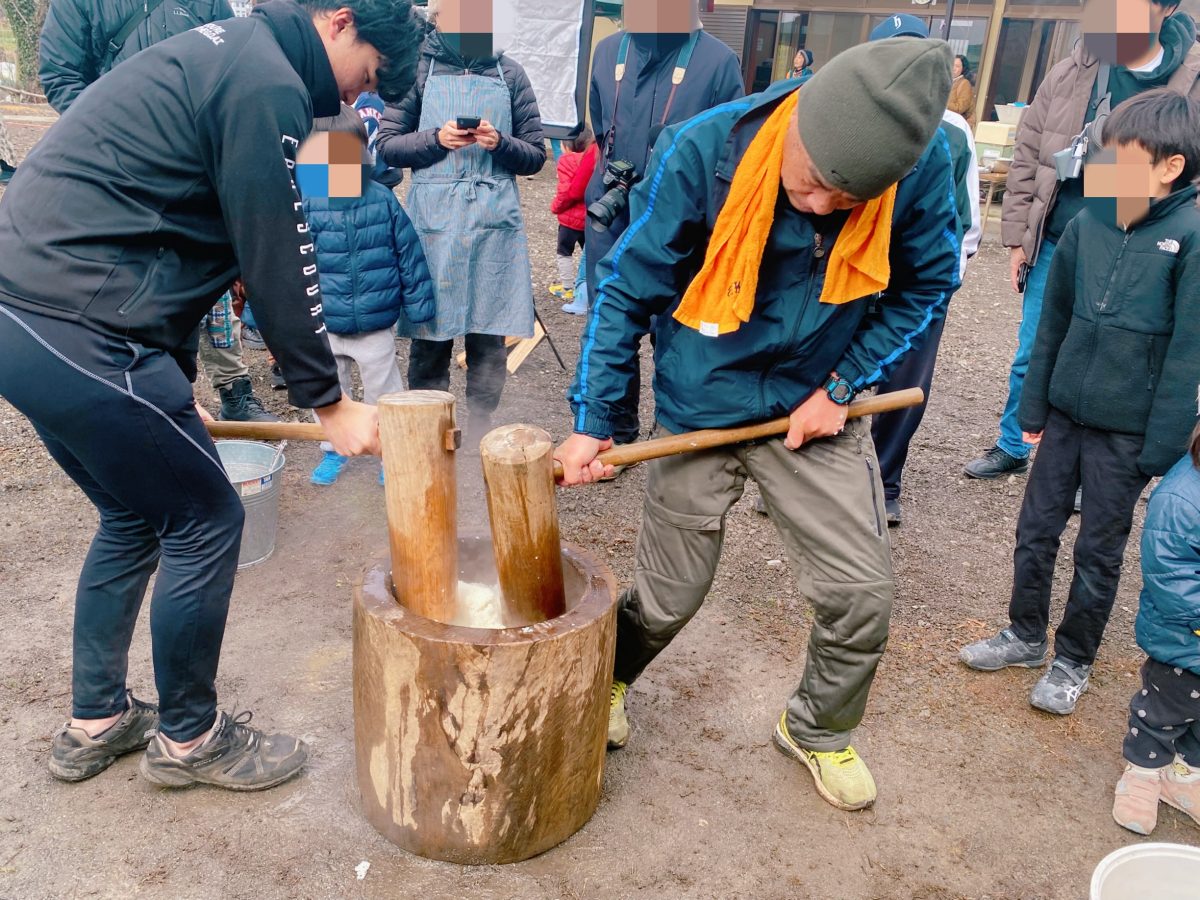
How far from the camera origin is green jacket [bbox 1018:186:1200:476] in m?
2.76

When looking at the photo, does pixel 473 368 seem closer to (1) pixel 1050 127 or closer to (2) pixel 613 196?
(2) pixel 613 196

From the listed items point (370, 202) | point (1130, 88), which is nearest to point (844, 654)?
point (370, 202)

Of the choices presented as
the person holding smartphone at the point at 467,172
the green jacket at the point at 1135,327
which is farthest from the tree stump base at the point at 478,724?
the person holding smartphone at the point at 467,172

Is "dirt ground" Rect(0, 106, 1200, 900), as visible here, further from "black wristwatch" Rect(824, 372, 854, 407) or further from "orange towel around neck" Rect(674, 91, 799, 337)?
"orange towel around neck" Rect(674, 91, 799, 337)

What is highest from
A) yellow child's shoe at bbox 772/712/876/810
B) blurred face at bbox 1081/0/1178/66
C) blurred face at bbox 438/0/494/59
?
blurred face at bbox 1081/0/1178/66

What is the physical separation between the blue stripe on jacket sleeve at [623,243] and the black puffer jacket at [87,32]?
251 cm

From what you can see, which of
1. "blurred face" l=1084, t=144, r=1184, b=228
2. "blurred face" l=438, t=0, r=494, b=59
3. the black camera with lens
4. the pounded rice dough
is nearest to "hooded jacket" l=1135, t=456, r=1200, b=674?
"blurred face" l=1084, t=144, r=1184, b=228

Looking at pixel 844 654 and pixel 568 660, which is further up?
pixel 568 660

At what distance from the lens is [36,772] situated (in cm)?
256

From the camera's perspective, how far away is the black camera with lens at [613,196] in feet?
13.4

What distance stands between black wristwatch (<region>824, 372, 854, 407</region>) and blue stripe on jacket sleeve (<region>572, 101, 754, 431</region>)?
61 centimetres

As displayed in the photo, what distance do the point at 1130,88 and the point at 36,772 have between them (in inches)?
187

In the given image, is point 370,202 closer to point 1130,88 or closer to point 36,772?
point 36,772

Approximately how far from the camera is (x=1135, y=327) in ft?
9.49
